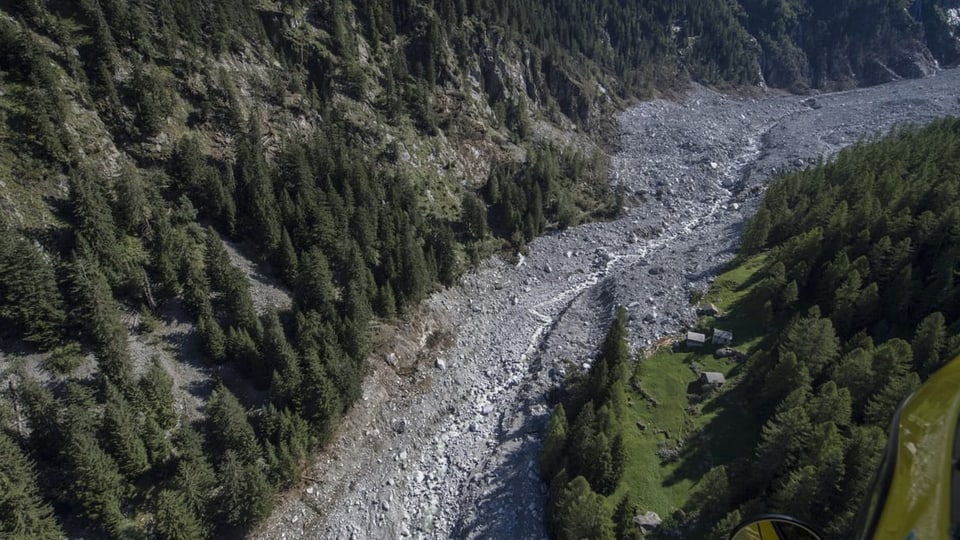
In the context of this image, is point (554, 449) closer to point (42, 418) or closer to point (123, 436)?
point (123, 436)

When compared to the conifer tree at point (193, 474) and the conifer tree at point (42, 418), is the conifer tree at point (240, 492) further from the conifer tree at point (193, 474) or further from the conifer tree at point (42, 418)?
the conifer tree at point (42, 418)

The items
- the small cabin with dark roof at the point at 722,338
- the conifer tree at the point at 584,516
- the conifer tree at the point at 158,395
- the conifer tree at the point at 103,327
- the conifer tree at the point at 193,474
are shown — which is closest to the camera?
the conifer tree at the point at 584,516

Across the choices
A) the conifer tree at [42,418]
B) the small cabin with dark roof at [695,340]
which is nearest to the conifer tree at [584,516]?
the small cabin with dark roof at [695,340]

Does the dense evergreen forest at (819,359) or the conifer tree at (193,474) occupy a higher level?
the conifer tree at (193,474)

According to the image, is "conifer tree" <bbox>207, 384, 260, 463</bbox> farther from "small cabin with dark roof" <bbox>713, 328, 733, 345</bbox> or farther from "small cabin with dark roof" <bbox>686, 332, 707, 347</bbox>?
"small cabin with dark roof" <bbox>713, 328, 733, 345</bbox>

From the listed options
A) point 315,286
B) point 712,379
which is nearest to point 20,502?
point 315,286

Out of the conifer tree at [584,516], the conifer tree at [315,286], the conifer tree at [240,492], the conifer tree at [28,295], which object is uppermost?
the conifer tree at [28,295]
